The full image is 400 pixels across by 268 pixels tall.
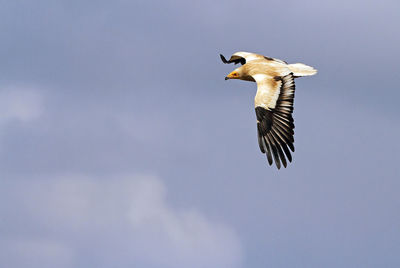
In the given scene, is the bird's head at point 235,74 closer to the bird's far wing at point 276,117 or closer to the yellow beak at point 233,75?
the yellow beak at point 233,75

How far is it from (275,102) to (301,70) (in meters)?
3.51

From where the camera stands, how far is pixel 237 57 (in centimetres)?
3938

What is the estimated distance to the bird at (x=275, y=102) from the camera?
101ft

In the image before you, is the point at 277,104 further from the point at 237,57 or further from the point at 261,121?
the point at 237,57

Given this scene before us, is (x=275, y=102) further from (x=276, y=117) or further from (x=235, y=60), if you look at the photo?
(x=235, y=60)

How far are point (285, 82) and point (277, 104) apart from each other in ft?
4.85

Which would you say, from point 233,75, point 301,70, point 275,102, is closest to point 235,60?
point 233,75

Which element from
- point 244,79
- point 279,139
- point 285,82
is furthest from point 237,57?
point 279,139

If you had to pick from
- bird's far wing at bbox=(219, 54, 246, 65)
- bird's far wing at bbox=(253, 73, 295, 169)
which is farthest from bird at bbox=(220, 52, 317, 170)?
bird's far wing at bbox=(219, 54, 246, 65)

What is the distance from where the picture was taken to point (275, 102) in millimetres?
31953

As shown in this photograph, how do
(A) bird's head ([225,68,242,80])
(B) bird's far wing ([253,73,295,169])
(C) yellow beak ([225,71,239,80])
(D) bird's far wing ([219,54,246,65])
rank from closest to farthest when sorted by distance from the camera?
(B) bird's far wing ([253,73,295,169])
(A) bird's head ([225,68,242,80])
(C) yellow beak ([225,71,239,80])
(D) bird's far wing ([219,54,246,65])

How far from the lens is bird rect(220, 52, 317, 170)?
30.7 meters

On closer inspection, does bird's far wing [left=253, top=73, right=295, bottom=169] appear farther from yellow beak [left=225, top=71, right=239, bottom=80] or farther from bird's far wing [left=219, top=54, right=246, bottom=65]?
bird's far wing [left=219, top=54, right=246, bottom=65]

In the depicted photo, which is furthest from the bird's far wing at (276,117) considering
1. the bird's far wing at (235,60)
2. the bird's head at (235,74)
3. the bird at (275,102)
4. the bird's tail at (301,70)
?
the bird's far wing at (235,60)
